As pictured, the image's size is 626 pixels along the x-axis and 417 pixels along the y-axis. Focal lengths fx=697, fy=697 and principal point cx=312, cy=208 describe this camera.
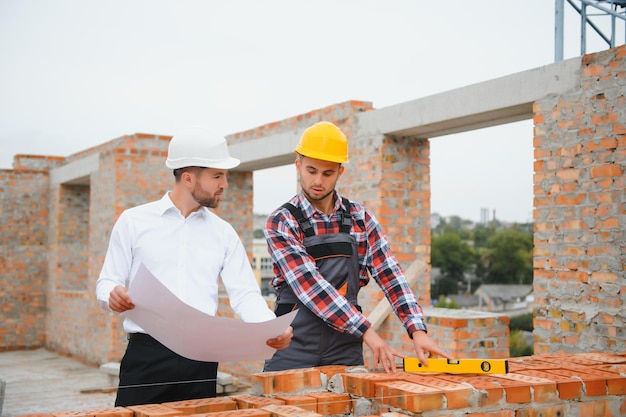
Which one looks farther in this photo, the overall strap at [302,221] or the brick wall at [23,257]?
the brick wall at [23,257]

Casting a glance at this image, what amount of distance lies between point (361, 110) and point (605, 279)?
3251 millimetres

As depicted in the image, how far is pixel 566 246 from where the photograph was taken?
16.6ft

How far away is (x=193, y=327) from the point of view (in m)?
2.23

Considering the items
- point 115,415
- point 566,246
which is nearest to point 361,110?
point 566,246

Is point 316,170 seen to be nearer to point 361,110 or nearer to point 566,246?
point 566,246

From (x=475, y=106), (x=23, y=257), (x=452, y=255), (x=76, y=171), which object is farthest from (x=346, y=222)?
(x=452, y=255)

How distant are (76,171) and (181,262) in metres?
10.3

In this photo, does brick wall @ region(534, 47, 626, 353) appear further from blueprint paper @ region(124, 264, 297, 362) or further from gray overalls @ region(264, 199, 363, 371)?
blueprint paper @ region(124, 264, 297, 362)

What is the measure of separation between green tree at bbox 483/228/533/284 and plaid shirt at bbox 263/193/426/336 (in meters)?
64.4

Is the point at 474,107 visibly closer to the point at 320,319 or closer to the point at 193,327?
the point at 320,319

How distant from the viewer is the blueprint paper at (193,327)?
2.16 meters

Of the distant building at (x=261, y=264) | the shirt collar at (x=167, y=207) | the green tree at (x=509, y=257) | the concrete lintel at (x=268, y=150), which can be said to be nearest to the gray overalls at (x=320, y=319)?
the shirt collar at (x=167, y=207)

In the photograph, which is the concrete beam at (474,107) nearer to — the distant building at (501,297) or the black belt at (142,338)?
the black belt at (142,338)

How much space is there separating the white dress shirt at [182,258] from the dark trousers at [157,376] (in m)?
0.10
